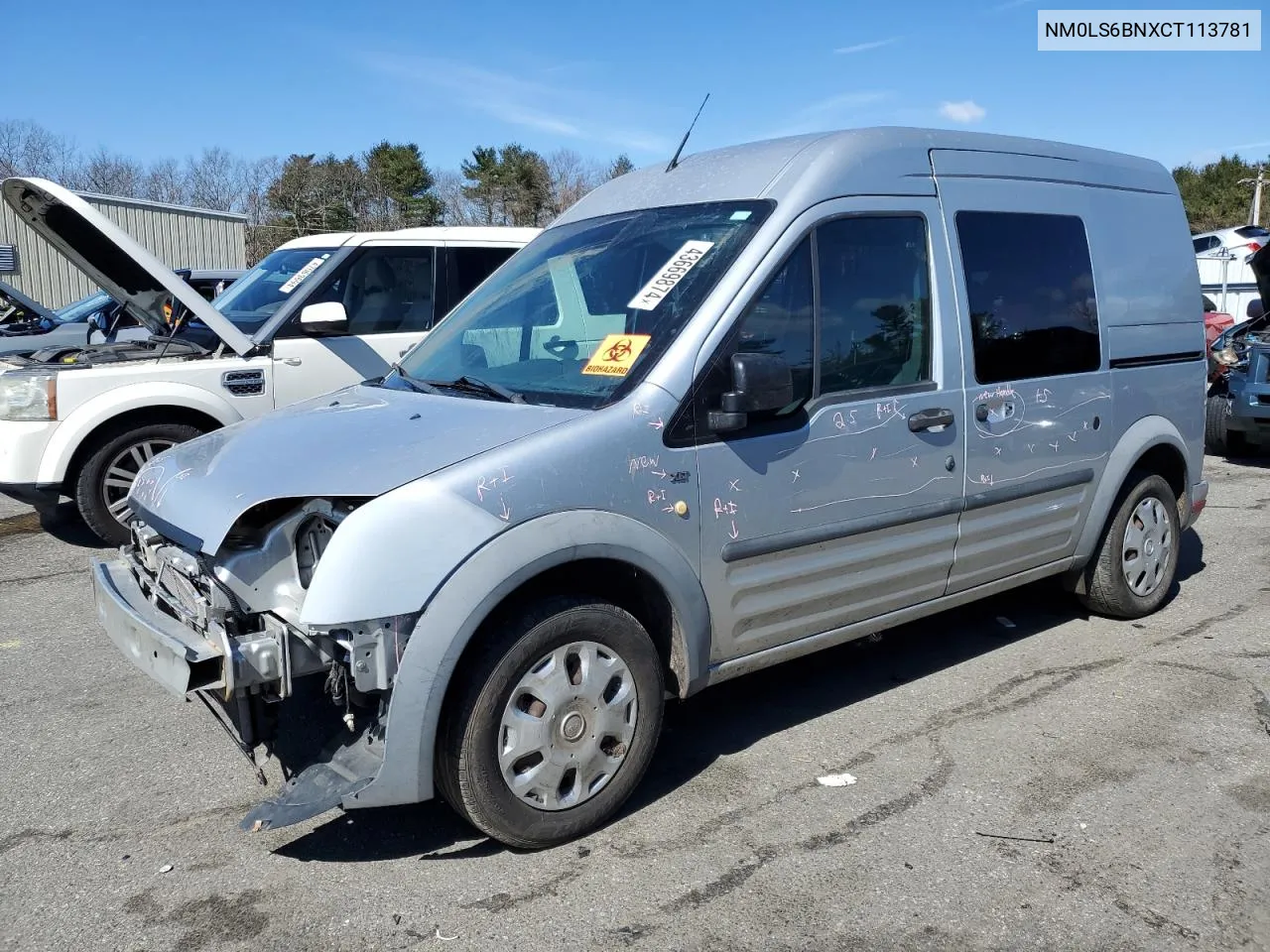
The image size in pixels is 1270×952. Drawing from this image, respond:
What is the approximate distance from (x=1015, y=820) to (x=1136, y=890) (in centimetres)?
47

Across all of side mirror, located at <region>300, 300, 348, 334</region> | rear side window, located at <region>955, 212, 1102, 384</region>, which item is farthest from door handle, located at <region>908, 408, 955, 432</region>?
side mirror, located at <region>300, 300, 348, 334</region>

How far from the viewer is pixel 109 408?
265 inches

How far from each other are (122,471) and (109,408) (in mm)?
432

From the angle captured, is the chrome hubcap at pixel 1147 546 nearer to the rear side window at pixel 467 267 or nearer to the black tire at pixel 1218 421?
A: the rear side window at pixel 467 267

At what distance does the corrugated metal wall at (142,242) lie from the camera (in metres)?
24.1

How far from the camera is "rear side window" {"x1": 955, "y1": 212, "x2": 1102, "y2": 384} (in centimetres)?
440

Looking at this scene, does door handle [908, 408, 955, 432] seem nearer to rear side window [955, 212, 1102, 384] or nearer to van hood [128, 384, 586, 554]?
rear side window [955, 212, 1102, 384]

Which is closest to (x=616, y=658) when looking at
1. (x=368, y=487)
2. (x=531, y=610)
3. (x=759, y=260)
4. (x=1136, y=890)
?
(x=531, y=610)

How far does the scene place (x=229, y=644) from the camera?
299 centimetres

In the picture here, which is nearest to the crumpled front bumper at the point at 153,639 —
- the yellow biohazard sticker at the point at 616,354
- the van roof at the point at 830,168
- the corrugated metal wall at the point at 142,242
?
the yellow biohazard sticker at the point at 616,354

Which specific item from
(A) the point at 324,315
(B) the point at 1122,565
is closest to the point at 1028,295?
(B) the point at 1122,565

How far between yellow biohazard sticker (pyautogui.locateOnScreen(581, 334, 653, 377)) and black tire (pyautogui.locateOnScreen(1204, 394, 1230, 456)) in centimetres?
857

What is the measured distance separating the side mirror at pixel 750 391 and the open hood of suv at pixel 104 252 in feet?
13.6

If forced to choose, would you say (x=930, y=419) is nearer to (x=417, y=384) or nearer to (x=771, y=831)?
(x=771, y=831)
